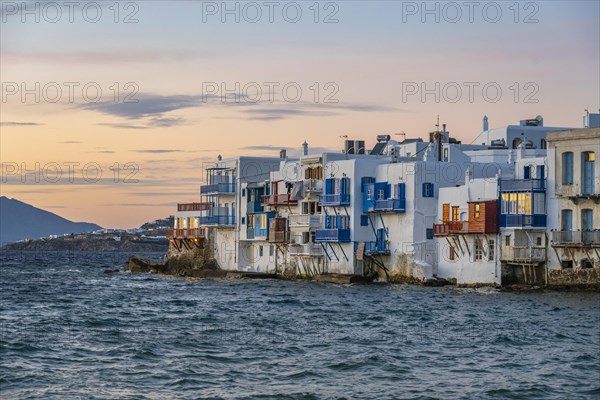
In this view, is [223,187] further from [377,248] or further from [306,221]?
[377,248]

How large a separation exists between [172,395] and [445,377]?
7.88 m

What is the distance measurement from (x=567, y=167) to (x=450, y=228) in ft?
30.3

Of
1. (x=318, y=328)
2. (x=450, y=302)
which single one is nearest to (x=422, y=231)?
(x=450, y=302)

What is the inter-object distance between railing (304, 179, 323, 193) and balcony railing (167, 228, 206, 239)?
1900 centimetres

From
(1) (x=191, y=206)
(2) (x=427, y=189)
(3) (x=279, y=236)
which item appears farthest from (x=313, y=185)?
(1) (x=191, y=206)

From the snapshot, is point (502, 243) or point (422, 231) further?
point (422, 231)

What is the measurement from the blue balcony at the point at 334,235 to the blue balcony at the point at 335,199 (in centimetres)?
186

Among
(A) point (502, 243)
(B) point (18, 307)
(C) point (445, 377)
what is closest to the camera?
(C) point (445, 377)

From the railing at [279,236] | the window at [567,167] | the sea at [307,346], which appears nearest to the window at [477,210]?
the sea at [307,346]

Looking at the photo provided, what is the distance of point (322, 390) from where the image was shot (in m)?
33.5

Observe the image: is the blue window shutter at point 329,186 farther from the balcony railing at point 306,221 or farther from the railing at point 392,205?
the railing at point 392,205

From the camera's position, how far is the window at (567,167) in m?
69.8

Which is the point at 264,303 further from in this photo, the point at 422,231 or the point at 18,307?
the point at 422,231

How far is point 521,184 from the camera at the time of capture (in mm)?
71875
